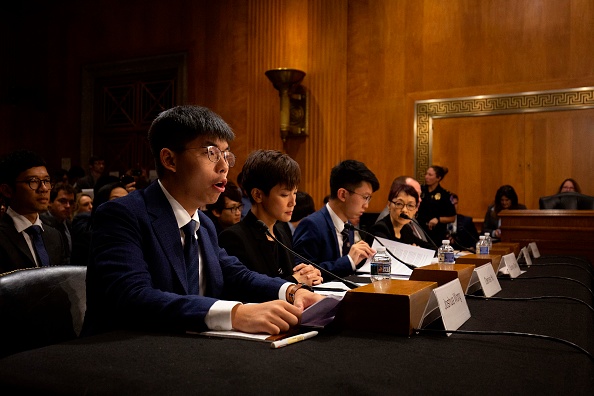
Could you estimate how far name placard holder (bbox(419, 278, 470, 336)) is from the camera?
1.14m

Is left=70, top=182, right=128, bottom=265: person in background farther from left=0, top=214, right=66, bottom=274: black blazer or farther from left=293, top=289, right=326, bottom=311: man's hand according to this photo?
left=293, top=289, right=326, bottom=311: man's hand

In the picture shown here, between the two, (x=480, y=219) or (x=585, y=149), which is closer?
(x=585, y=149)

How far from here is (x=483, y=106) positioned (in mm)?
5992

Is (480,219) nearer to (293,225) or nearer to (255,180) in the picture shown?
(293,225)

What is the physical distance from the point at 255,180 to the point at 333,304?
1.04 m

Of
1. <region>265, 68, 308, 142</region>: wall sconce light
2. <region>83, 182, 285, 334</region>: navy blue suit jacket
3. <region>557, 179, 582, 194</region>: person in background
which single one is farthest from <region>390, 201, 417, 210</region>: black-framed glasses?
<region>265, 68, 308, 142</region>: wall sconce light

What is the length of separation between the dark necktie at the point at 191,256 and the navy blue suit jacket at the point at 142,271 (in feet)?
0.12

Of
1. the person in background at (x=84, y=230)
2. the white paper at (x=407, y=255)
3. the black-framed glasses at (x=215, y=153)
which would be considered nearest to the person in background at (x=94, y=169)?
the person in background at (x=84, y=230)

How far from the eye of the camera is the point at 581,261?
3.00 m

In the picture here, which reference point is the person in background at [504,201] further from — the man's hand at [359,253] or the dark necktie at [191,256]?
the dark necktie at [191,256]

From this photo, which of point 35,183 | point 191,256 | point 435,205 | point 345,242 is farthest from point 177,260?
point 435,205

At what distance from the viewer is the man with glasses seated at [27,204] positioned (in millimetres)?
2592

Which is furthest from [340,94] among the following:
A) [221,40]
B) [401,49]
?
[221,40]

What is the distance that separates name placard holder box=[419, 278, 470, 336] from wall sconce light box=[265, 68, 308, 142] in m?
5.27
